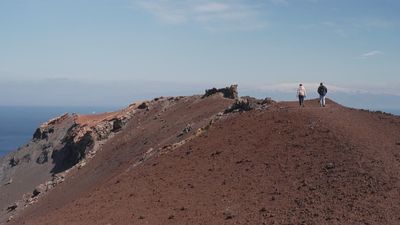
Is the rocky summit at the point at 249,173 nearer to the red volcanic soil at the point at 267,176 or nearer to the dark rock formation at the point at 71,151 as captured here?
the red volcanic soil at the point at 267,176

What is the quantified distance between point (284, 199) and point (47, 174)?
3864 centimetres

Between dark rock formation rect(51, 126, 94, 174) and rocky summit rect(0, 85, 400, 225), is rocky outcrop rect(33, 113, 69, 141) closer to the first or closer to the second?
dark rock formation rect(51, 126, 94, 174)

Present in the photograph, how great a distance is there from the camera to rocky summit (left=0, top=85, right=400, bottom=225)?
18.8 metres

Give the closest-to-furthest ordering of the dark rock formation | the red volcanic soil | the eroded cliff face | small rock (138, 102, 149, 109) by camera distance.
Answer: the red volcanic soil, the eroded cliff face, the dark rock formation, small rock (138, 102, 149, 109)

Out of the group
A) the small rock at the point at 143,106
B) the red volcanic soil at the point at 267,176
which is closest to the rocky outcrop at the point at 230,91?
the red volcanic soil at the point at 267,176

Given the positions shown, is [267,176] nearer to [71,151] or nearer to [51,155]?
[71,151]

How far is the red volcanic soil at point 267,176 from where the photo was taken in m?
18.5

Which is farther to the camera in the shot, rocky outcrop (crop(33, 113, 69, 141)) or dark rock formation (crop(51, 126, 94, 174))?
rocky outcrop (crop(33, 113, 69, 141))

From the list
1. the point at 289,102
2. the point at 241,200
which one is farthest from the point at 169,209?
the point at 289,102

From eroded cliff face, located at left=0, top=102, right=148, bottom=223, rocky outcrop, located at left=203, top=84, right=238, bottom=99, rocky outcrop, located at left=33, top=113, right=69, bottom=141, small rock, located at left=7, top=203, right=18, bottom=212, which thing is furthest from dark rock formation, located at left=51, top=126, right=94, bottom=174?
rocky outcrop, located at left=203, top=84, right=238, bottom=99

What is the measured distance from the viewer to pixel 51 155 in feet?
189

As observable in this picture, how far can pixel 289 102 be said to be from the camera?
3431 centimetres

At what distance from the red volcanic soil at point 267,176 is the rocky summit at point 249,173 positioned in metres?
0.05

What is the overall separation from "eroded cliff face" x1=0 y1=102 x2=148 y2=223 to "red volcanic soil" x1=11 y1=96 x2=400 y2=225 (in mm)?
11523
